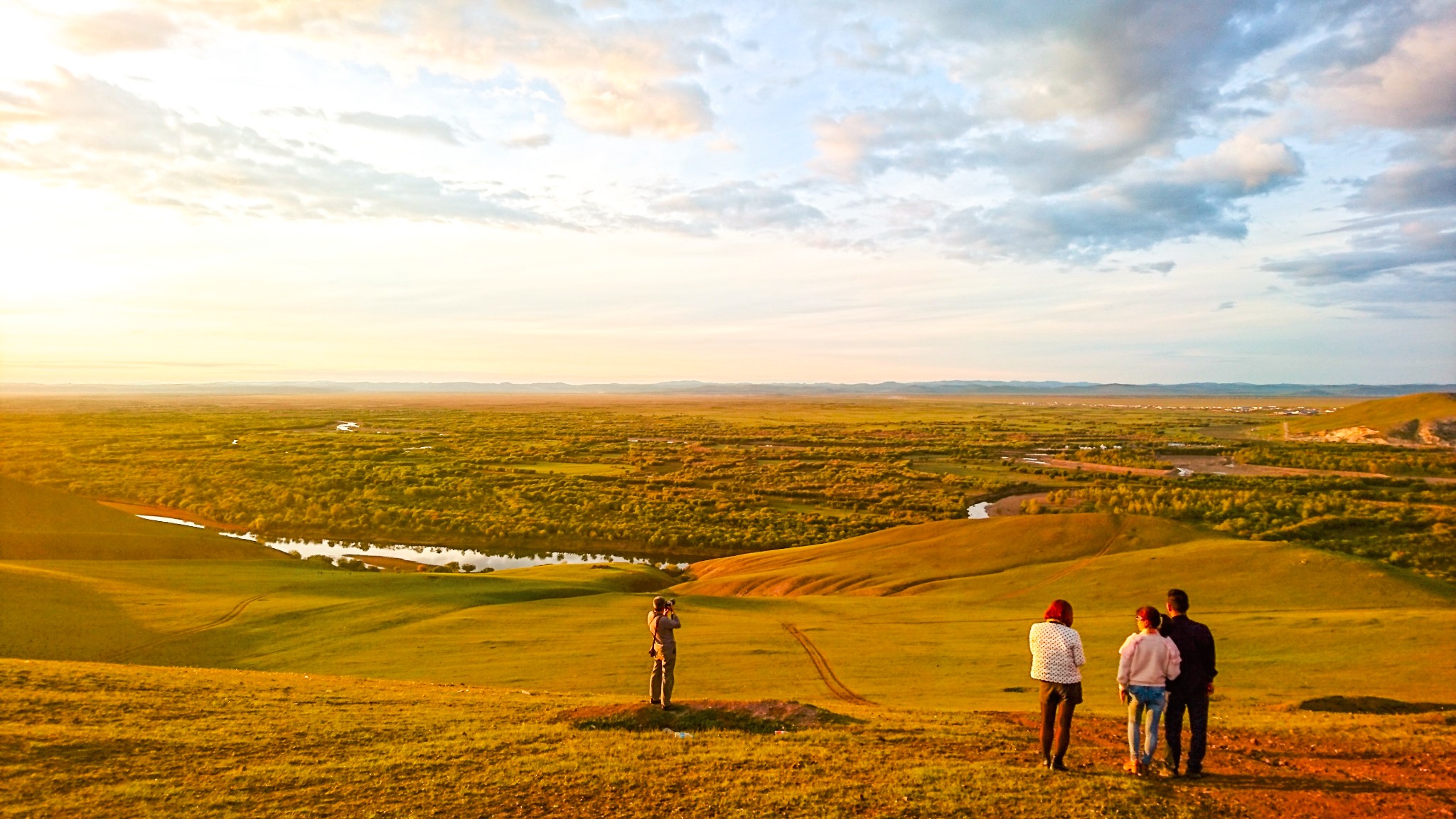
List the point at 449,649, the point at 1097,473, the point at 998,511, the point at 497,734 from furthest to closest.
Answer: the point at 1097,473 < the point at 998,511 < the point at 449,649 < the point at 497,734

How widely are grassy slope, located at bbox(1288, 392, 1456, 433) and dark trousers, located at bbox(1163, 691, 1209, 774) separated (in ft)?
551

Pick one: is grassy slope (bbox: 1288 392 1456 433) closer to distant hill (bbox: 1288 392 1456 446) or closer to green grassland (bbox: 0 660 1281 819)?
distant hill (bbox: 1288 392 1456 446)

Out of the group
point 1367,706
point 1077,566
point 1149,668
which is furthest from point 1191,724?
point 1077,566

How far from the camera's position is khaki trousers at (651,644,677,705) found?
517 inches

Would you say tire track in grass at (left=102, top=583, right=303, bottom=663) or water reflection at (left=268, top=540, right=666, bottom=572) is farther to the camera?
water reflection at (left=268, top=540, right=666, bottom=572)

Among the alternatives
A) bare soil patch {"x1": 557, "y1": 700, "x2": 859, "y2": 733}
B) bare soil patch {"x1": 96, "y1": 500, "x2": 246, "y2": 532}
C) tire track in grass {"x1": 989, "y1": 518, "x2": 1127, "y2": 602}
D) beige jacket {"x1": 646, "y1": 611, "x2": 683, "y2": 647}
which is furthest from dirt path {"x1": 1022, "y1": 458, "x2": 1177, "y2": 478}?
bare soil patch {"x1": 96, "y1": 500, "x2": 246, "y2": 532}

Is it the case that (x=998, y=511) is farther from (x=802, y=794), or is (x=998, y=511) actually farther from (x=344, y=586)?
(x=802, y=794)

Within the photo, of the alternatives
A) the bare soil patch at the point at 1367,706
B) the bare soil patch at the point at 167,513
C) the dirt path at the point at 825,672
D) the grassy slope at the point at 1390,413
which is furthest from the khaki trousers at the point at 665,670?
the grassy slope at the point at 1390,413

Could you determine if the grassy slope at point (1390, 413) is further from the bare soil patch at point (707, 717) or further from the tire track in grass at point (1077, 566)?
the bare soil patch at point (707, 717)

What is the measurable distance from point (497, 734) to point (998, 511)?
66.5 metres

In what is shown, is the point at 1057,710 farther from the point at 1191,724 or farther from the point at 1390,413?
the point at 1390,413

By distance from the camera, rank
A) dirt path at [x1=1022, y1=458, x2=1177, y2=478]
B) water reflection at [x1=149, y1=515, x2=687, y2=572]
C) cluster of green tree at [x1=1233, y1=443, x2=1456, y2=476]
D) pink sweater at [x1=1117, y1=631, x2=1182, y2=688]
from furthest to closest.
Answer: dirt path at [x1=1022, y1=458, x2=1177, y2=478] < cluster of green tree at [x1=1233, y1=443, x2=1456, y2=476] < water reflection at [x1=149, y1=515, x2=687, y2=572] < pink sweater at [x1=1117, y1=631, x2=1182, y2=688]

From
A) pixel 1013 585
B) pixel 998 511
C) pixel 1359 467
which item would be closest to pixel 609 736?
pixel 1013 585

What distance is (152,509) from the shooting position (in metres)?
77.2
